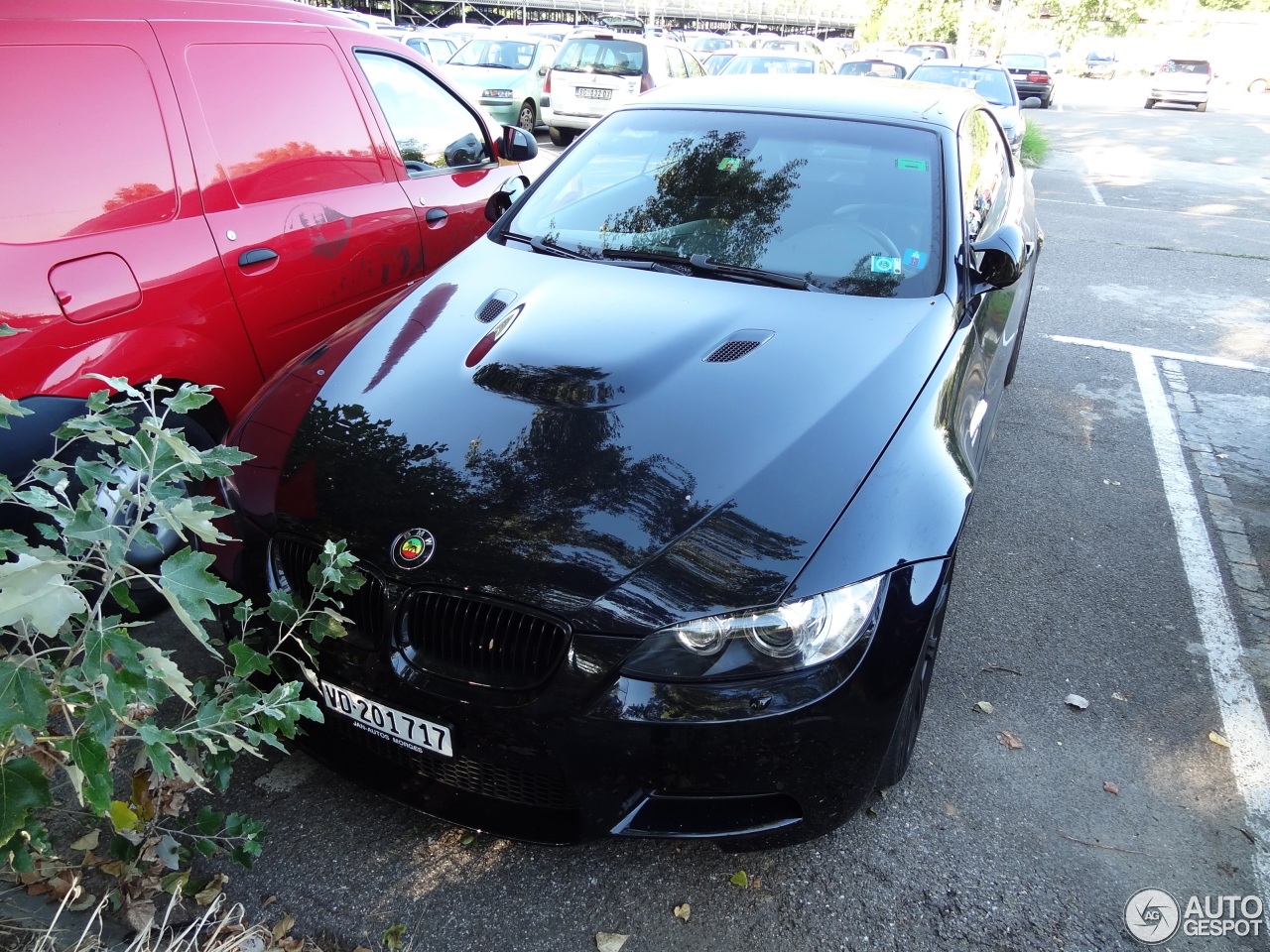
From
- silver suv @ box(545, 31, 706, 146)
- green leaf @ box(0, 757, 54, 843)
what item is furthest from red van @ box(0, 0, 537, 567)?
silver suv @ box(545, 31, 706, 146)

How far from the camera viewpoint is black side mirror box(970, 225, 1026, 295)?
118 inches

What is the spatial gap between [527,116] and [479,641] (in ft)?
44.4

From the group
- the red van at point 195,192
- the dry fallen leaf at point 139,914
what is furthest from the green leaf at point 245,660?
the red van at point 195,192

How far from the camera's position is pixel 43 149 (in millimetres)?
2461

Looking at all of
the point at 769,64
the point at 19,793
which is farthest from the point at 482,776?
the point at 769,64

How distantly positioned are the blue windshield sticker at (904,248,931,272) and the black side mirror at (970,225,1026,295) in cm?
22

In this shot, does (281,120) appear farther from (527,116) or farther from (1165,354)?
(527,116)

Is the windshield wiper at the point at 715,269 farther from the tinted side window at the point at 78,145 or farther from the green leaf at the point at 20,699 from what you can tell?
the green leaf at the point at 20,699

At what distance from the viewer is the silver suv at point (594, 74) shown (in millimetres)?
13047

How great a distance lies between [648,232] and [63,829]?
247 centimetres

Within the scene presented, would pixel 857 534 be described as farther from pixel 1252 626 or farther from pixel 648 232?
pixel 1252 626

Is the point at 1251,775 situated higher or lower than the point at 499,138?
lower

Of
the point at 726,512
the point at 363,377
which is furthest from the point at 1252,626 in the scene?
the point at 363,377

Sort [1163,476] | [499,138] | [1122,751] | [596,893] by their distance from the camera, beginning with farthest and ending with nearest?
1. [499,138]
2. [1163,476]
3. [1122,751]
4. [596,893]
